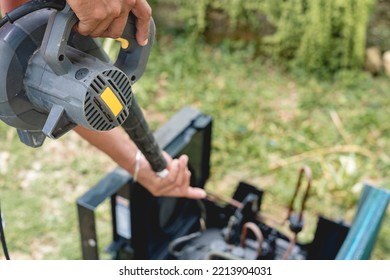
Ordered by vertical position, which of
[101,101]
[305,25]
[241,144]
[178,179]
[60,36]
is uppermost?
[60,36]

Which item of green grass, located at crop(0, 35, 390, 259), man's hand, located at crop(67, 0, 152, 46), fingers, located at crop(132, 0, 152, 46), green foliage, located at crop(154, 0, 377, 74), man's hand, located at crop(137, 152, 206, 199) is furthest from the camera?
green foliage, located at crop(154, 0, 377, 74)

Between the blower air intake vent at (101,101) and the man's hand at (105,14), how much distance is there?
0.24ft

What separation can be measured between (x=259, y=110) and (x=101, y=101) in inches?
81.3

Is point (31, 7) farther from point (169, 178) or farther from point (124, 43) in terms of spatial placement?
point (169, 178)

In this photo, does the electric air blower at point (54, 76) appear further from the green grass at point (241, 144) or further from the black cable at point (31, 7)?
the green grass at point (241, 144)

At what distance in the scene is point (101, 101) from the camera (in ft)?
3.39

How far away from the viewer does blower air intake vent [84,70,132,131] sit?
1021 millimetres

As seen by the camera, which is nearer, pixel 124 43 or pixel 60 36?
pixel 60 36

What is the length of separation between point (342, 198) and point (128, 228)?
3.69 feet

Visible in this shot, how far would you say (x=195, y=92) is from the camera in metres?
3.13

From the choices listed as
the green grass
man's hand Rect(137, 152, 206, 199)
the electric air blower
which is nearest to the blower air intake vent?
the electric air blower

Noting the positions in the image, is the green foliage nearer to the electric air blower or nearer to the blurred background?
the blurred background

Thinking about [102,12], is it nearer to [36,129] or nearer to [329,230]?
[36,129]

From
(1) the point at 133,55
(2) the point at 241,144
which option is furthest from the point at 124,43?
(2) the point at 241,144
